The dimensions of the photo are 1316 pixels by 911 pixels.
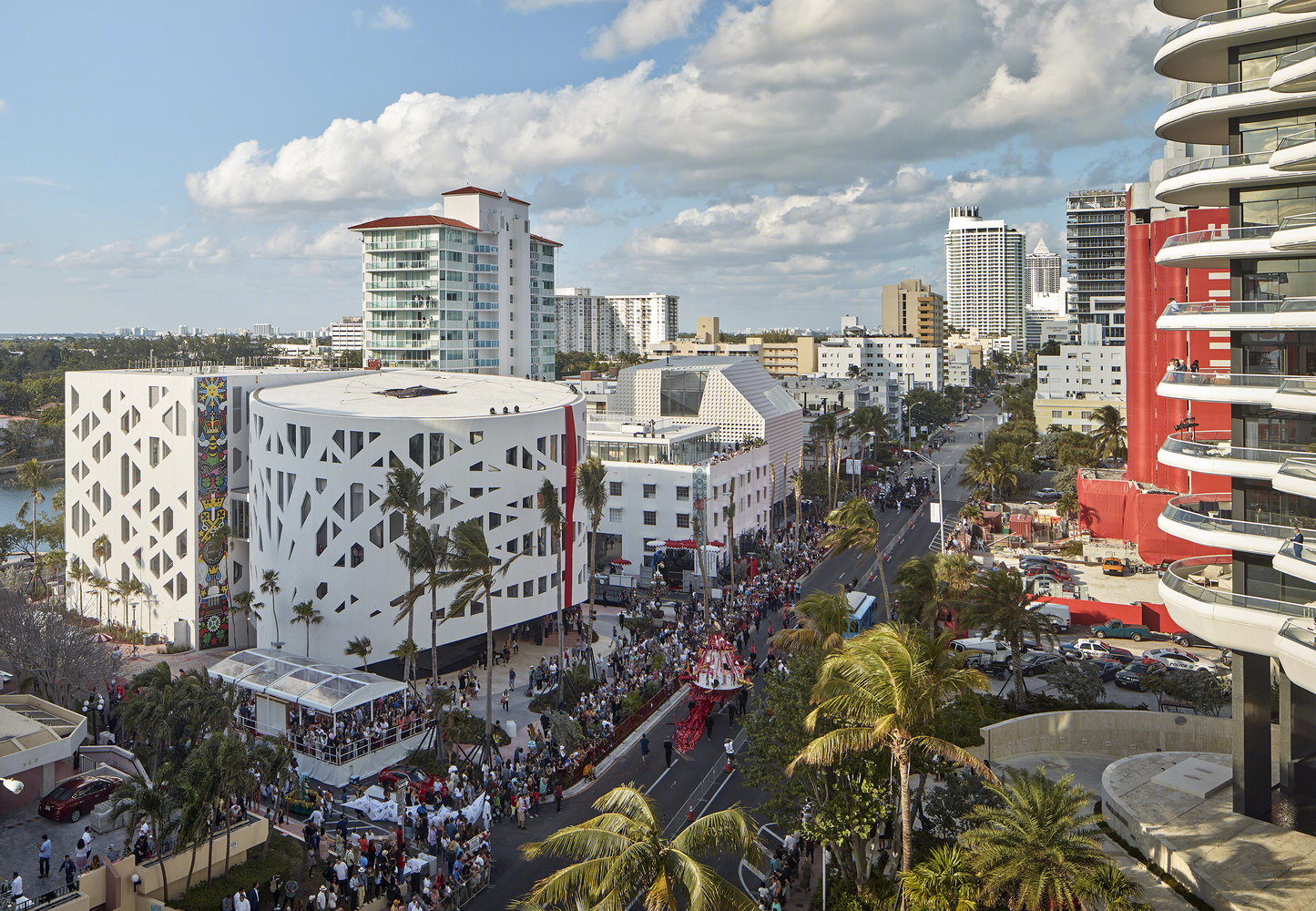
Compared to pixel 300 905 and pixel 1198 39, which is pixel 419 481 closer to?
pixel 300 905

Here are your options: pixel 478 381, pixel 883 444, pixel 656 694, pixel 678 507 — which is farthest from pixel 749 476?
pixel 883 444

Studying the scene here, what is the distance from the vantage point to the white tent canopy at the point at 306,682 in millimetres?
36469

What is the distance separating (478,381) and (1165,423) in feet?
153

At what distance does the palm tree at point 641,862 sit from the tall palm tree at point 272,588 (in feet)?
114

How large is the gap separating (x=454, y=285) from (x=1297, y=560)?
279 feet

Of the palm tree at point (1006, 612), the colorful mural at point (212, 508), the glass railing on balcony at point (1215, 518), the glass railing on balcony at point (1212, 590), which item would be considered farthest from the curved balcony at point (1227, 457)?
the colorful mural at point (212, 508)

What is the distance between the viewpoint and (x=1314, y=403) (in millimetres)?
21891

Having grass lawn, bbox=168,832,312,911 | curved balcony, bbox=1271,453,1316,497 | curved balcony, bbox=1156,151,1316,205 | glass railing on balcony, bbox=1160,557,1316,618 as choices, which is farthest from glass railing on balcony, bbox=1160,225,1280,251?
grass lawn, bbox=168,832,312,911

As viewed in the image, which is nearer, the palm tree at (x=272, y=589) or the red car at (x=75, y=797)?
the red car at (x=75, y=797)

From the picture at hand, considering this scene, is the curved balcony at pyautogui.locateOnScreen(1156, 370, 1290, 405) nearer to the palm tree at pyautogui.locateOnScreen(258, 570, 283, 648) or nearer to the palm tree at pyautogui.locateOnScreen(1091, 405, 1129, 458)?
the palm tree at pyautogui.locateOnScreen(258, 570, 283, 648)

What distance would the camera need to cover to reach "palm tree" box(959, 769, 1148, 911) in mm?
18547

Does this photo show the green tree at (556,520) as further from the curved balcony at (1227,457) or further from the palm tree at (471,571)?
the curved balcony at (1227,457)

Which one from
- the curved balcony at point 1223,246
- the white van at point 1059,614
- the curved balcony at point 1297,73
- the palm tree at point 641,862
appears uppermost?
the curved balcony at point 1297,73

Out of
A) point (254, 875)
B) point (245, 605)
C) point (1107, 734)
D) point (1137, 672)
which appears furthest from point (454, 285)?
A: point (1107, 734)
